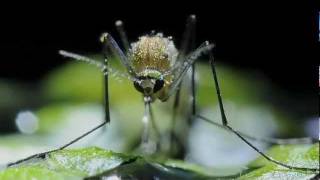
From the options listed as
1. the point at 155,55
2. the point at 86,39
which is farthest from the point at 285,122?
the point at 86,39

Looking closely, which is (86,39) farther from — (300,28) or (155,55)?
(155,55)

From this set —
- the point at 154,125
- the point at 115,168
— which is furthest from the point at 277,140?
the point at 115,168

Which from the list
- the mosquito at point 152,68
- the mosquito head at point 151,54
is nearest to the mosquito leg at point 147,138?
the mosquito at point 152,68

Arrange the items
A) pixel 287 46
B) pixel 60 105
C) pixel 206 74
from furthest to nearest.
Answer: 1. pixel 287 46
2. pixel 206 74
3. pixel 60 105

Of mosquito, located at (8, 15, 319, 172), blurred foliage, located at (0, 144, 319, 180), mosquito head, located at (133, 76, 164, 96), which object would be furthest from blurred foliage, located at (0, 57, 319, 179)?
mosquito head, located at (133, 76, 164, 96)

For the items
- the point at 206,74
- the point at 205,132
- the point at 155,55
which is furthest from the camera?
the point at 206,74

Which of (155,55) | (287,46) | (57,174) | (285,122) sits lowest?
(57,174)

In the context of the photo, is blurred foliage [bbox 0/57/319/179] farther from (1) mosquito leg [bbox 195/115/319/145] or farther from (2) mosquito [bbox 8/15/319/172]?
(2) mosquito [bbox 8/15/319/172]
